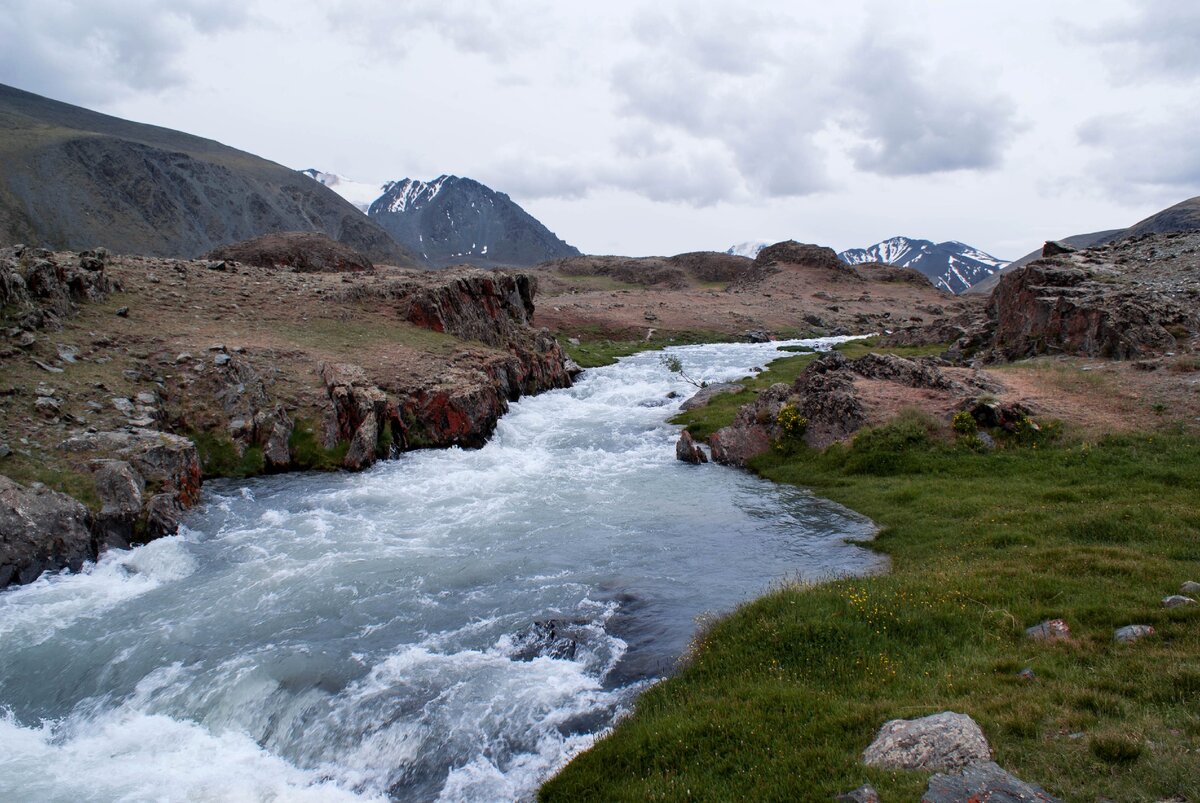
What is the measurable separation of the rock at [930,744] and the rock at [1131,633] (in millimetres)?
3357

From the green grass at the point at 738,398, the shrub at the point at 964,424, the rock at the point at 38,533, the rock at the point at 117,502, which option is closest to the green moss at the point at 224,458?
the rock at the point at 117,502

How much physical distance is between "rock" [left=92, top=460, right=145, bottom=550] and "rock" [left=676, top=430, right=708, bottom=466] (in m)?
17.0

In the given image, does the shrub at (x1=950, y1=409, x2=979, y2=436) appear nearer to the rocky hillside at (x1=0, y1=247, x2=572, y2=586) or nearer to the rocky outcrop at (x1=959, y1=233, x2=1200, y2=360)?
the rocky outcrop at (x1=959, y1=233, x2=1200, y2=360)

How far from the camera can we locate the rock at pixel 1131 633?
29.6 ft

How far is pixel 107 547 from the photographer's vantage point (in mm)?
15133

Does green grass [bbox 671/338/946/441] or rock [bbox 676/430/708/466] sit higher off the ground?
green grass [bbox 671/338/946/441]

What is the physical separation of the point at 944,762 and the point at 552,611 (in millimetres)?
7769

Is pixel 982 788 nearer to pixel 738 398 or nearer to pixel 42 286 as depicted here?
pixel 738 398

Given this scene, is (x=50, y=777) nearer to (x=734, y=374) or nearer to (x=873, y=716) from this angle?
(x=873, y=716)

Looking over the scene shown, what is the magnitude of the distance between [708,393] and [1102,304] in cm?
1804

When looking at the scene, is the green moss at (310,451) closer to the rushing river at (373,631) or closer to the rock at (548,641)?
the rushing river at (373,631)

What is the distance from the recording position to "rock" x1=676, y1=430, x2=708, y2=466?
25406 millimetres

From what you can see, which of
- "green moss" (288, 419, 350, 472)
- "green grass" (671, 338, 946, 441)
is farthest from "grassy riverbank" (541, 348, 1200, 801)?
"green moss" (288, 419, 350, 472)

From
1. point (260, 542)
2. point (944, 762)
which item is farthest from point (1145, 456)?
point (260, 542)
